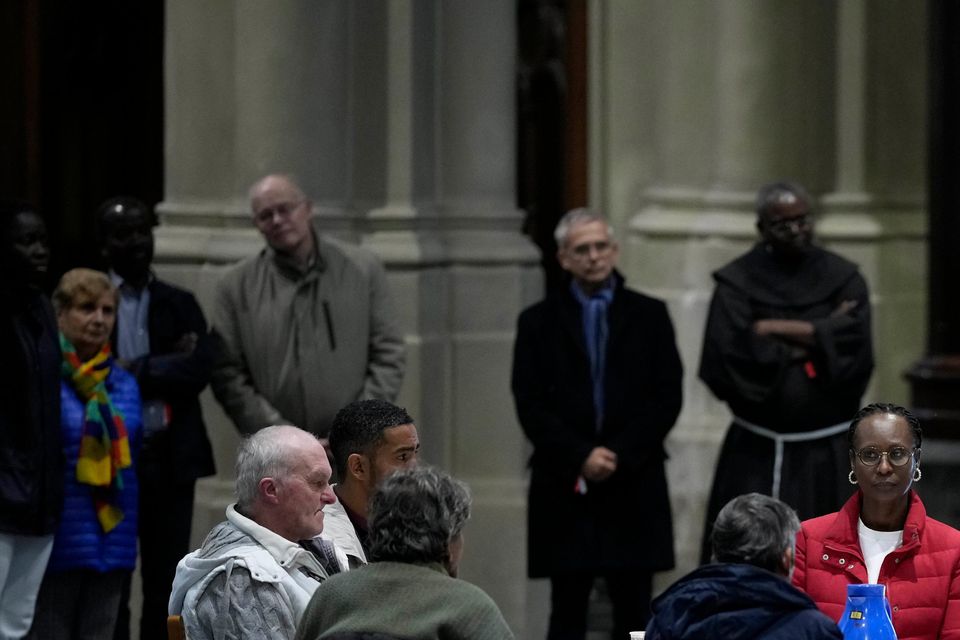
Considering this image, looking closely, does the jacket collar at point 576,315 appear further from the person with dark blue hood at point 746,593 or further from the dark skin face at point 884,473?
the person with dark blue hood at point 746,593

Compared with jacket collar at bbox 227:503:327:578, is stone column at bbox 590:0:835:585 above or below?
above

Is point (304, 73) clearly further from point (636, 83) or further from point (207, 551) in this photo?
point (207, 551)

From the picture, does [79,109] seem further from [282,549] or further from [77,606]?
[282,549]

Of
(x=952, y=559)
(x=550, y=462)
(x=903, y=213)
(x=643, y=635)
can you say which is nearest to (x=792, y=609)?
(x=643, y=635)

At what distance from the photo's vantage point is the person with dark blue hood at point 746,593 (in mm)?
4832

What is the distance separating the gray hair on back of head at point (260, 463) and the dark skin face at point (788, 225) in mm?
2977

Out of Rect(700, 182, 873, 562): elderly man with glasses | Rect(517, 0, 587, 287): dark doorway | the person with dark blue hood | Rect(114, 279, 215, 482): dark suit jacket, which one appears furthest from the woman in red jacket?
Rect(517, 0, 587, 287): dark doorway

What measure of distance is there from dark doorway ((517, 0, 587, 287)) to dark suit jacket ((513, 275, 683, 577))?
10.2ft

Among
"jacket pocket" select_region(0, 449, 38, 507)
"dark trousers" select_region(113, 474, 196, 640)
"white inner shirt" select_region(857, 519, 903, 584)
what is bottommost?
"dark trousers" select_region(113, 474, 196, 640)

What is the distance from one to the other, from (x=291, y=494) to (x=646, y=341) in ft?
9.32

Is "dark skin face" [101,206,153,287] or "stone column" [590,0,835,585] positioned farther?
"stone column" [590,0,835,585]

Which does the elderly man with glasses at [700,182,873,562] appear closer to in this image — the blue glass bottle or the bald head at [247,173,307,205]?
the bald head at [247,173,307,205]

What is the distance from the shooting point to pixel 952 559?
5723 mm

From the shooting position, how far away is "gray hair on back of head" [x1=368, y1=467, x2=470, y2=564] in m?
4.87
